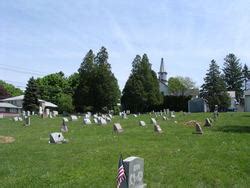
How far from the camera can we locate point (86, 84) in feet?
229

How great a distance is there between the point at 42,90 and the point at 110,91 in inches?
2079

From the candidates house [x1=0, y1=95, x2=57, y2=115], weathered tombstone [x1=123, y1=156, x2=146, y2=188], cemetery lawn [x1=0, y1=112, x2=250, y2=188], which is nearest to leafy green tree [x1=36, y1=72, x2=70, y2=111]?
house [x1=0, y1=95, x2=57, y2=115]

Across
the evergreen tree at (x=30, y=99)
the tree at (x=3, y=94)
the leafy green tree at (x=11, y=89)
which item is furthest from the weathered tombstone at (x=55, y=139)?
the leafy green tree at (x=11, y=89)

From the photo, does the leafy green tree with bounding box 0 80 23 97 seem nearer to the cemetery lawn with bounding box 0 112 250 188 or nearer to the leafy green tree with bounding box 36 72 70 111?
the leafy green tree with bounding box 36 72 70 111

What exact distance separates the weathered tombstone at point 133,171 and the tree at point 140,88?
212ft

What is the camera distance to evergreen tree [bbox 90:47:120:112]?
68875mm

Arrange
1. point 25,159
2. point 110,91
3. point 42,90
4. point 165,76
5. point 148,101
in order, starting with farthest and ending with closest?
point 165,76 → point 42,90 → point 148,101 → point 110,91 → point 25,159

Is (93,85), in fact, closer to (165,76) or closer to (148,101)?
(148,101)

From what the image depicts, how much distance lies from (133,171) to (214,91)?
78066 mm

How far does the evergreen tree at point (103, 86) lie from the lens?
6888cm

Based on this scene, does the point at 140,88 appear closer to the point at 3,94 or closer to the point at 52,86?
the point at 52,86

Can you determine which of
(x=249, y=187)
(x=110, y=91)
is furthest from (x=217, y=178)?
(x=110, y=91)

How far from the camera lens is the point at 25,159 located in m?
14.2

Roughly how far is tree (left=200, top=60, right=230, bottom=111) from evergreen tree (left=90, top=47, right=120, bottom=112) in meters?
Result: 22.7
